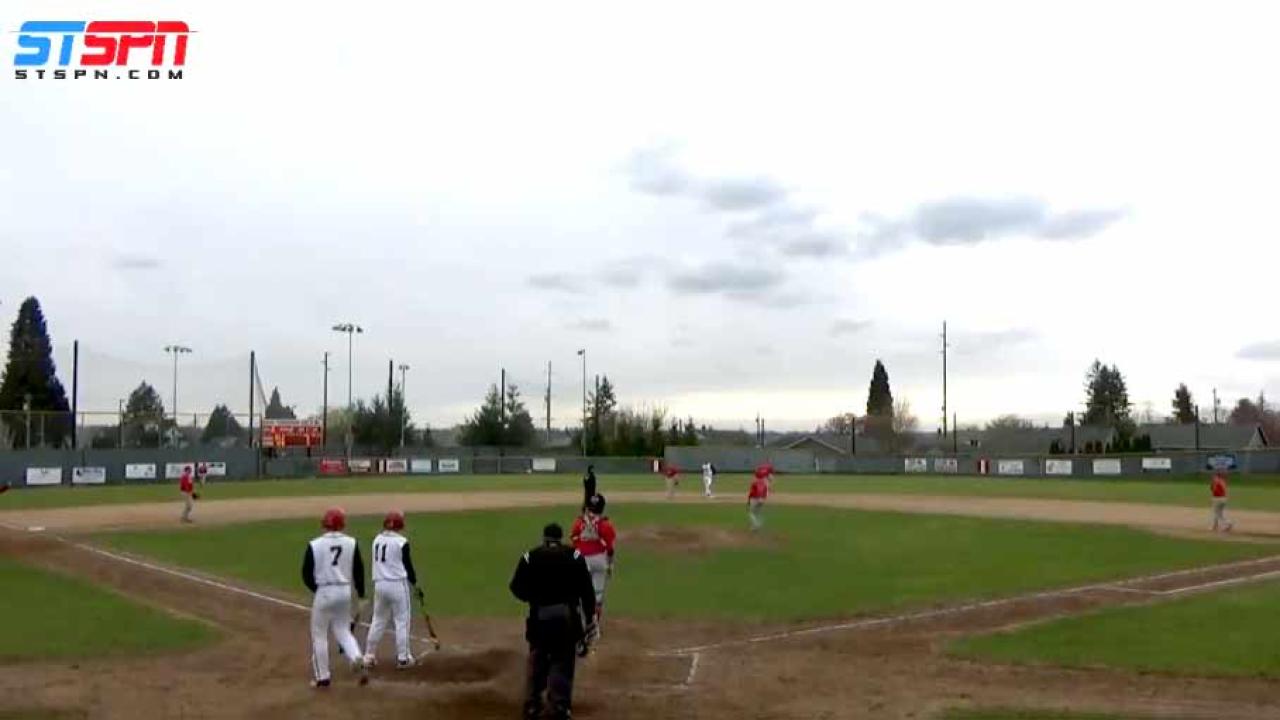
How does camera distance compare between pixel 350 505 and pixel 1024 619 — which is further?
pixel 350 505

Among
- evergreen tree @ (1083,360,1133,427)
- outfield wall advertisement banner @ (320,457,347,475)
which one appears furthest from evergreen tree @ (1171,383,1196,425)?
outfield wall advertisement banner @ (320,457,347,475)

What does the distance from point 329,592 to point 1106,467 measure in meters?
68.3

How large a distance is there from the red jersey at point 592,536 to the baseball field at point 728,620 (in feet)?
4.33

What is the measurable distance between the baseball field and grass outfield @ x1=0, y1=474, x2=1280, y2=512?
1296 cm

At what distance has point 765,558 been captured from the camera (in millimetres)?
24562

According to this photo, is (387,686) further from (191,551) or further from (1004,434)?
(1004,434)

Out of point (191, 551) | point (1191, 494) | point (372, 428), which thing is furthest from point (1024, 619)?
point (372, 428)

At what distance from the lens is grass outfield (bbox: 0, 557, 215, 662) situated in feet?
47.2

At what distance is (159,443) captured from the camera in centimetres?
7188

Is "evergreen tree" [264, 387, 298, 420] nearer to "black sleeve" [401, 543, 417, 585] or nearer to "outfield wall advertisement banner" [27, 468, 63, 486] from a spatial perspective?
"outfield wall advertisement banner" [27, 468, 63, 486]

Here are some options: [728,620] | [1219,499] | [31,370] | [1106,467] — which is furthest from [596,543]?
[31,370]

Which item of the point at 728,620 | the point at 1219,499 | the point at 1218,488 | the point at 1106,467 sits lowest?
the point at 728,620

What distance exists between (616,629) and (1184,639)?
766 centimetres

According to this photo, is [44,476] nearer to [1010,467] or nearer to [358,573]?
[358,573]
